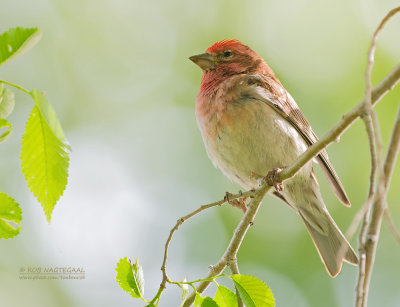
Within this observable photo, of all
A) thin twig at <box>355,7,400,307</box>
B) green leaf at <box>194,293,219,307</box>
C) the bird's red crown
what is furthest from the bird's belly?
thin twig at <box>355,7,400,307</box>

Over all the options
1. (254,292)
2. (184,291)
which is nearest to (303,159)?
(254,292)

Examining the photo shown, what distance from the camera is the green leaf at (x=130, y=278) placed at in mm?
2762

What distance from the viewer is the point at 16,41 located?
6.56ft

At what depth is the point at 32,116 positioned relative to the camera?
7.06 feet

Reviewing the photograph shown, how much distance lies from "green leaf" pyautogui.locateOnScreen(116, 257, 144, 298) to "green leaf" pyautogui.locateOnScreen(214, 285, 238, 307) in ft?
1.20

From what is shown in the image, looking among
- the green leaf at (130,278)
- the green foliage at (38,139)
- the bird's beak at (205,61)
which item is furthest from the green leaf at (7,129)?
the bird's beak at (205,61)

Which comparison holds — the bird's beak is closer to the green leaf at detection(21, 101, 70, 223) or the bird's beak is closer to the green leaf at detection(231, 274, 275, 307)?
the green leaf at detection(231, 274, 275, 307)

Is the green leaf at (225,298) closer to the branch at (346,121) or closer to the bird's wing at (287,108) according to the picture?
the branch at (346,121)

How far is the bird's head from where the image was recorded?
623 cm

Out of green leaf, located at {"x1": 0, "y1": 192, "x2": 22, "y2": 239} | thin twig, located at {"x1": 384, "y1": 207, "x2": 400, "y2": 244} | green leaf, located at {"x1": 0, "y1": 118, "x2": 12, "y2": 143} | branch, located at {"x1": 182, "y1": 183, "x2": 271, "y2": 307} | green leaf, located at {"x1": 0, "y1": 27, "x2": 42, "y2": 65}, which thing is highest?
green leaf, located at {"x1": 0, "y1": 27, "x2": 42, "y2": 65}

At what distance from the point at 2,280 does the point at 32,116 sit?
6960 millimetres

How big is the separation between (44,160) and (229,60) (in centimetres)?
433

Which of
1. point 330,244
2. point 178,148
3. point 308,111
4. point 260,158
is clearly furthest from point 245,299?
point 178,148

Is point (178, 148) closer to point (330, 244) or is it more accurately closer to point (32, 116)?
point (330, 244)
